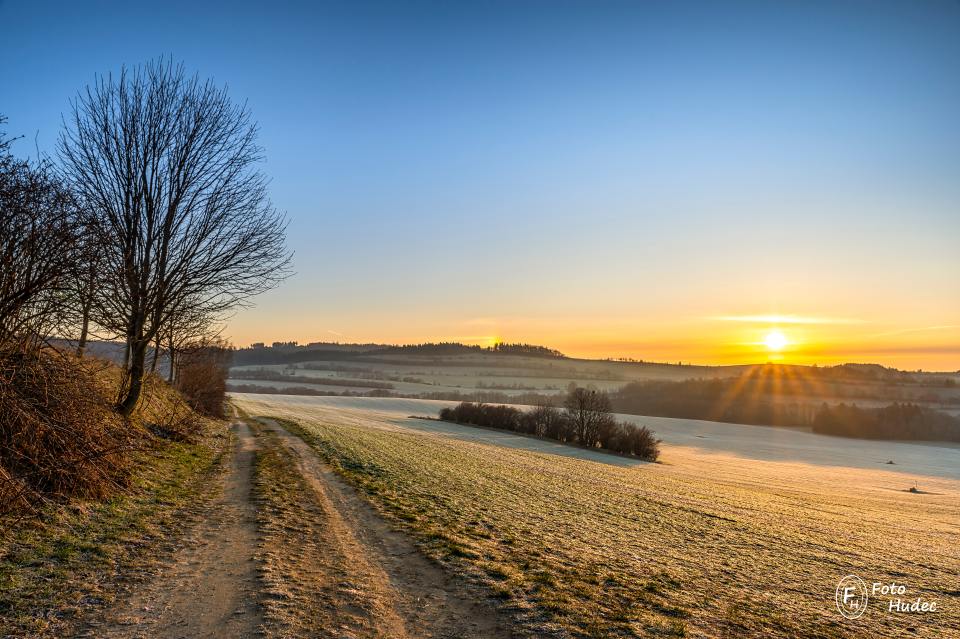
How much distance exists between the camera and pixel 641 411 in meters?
110

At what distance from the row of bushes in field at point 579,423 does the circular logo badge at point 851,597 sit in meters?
41.8

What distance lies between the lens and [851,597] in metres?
10.0

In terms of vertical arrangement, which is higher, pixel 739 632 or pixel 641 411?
pixel 739 632

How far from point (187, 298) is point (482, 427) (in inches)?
2028

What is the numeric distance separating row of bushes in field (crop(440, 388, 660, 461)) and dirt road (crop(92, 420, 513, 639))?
1854 inches

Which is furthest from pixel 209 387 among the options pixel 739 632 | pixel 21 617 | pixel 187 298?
pixel 739 632

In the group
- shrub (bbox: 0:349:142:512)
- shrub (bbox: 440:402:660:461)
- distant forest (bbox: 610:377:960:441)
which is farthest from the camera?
distant forest (bbox: 610:377:960:441)

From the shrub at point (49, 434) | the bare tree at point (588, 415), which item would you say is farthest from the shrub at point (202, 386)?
the bare tree at point (588, 415)

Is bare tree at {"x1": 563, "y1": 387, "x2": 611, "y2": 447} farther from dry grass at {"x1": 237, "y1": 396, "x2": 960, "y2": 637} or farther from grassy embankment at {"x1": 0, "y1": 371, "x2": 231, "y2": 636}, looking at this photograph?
grassy embankment at {"x1": 0, "y1": 371, "x2": 231, "y2": 636}

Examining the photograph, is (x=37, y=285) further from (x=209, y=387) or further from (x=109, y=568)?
(x=209, y=387)

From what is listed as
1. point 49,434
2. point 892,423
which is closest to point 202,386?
point 49,434

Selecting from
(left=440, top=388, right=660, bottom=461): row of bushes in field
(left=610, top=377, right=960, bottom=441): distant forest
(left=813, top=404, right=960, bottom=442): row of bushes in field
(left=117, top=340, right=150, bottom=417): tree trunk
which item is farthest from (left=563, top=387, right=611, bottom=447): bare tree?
(left=813, top=404, right=960, bottom=442): row of bushes in field

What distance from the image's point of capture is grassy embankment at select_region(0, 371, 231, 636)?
19.3ft

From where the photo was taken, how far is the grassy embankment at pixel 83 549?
19.3 ft
